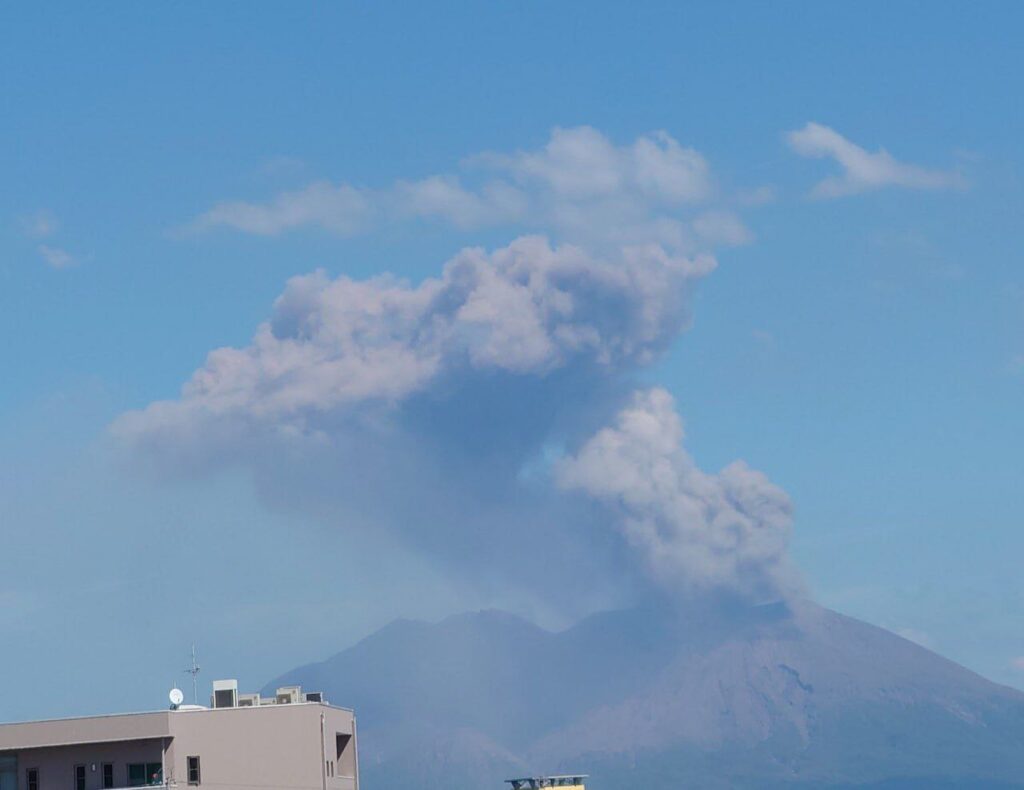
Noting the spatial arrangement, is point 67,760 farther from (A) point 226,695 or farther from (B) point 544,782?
(B) point 544,782

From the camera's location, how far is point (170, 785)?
286ft

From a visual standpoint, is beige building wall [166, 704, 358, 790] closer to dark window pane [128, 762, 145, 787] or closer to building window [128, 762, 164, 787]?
building window [128, 762, 164, 787]

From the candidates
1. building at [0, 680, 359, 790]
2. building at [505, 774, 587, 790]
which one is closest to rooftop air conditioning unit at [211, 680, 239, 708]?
building at [0, 680, 359, 790]

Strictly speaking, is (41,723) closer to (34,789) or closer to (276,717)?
(34,789)

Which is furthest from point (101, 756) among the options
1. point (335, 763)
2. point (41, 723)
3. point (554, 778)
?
point (554, 778)

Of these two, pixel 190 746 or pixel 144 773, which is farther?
pixel 190 746

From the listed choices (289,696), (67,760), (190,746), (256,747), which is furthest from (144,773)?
(289,696)

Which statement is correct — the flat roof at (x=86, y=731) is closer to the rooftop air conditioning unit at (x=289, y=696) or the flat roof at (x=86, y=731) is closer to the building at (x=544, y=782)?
the rooftop air conditioning unit at (x=289, y=696)

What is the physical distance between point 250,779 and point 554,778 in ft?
177

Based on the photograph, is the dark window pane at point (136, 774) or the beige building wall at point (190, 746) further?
the dark window pane at point (136, 774)

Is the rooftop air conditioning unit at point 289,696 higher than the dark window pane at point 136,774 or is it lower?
higher

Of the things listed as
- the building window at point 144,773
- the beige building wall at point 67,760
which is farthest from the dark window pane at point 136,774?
the beige building wall at point 67,760

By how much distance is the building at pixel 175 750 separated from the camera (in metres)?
87.7

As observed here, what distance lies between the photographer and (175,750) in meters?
88.4
